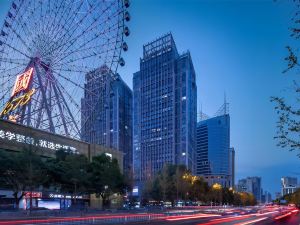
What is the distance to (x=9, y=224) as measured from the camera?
119 feet

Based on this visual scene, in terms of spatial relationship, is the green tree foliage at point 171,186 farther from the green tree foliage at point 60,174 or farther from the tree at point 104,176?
Result: the tree at point 104,176

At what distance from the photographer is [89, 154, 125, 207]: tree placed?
77.6m

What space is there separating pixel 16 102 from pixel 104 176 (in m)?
20.3

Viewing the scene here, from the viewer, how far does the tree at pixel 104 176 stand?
77.6m

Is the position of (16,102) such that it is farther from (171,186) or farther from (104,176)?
(171,186)

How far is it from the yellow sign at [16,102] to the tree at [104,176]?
55.0 feet

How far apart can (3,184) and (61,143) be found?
2113 cm

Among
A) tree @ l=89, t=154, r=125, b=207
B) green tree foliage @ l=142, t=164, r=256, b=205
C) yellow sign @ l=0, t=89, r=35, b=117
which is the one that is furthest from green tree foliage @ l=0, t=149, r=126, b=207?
green tree foliage @ l=142, t=164, r=256, b=205

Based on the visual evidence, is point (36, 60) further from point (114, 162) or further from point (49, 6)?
point (114, 162)

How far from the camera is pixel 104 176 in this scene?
77.3 m

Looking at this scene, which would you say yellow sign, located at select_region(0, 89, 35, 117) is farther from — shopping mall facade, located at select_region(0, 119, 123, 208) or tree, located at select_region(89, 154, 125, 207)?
tree, located at select_region(89, 154, 125, 207)

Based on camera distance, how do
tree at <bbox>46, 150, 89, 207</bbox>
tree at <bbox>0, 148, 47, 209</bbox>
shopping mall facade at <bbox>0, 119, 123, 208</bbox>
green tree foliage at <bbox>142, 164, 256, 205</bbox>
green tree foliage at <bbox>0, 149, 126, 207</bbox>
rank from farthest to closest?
green tree foliage at <bbox>142, 164, 256, 205</bbox>, shopping mall facade at <bbox>0, 119, 123, 208</bbox>, tree at <bbox>46, 150, 89, 207</bbox>, green tree foliage at <bbox>0, 149, 126, 207</bbox>, tree at <bbox>0, 148, 47, 209</bbox>

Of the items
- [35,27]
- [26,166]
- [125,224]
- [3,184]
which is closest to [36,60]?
[35,27]

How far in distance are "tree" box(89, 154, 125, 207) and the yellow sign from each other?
55.0 ft
